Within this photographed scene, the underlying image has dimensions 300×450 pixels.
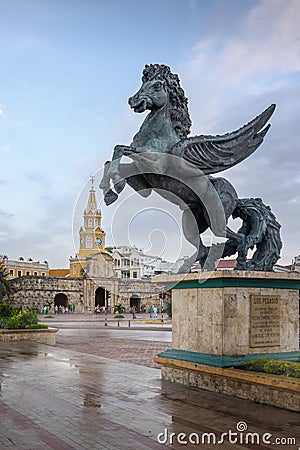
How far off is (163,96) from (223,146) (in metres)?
1.35

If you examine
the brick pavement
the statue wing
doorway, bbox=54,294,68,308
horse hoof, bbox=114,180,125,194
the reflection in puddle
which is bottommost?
doorway, bbox=54,294,68,308

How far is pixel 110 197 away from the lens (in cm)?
764

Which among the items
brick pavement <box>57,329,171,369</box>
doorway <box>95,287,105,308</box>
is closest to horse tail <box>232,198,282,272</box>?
brick pavement <box>57,329,171,369</box>

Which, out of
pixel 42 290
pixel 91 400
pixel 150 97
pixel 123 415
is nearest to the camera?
pixel 123 415

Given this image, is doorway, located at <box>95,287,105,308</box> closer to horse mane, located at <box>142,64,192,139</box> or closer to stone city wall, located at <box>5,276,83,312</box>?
stone city wall, located at <box>5,276,83,312</box>

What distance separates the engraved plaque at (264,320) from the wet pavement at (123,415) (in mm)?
1138

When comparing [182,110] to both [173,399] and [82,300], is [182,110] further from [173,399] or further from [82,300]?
[82,300]

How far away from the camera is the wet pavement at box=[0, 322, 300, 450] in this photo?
5.05 metres

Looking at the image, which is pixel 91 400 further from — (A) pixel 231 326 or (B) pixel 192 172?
(B) pixel 192 172

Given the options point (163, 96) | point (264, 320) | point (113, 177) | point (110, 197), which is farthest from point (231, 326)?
point (163, 96)

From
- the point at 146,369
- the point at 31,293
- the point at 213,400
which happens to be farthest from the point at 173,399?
the point at 31,293

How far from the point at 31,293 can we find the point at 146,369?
152 ft

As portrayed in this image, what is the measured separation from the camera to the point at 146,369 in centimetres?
1026

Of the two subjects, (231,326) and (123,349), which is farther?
(123,349)
